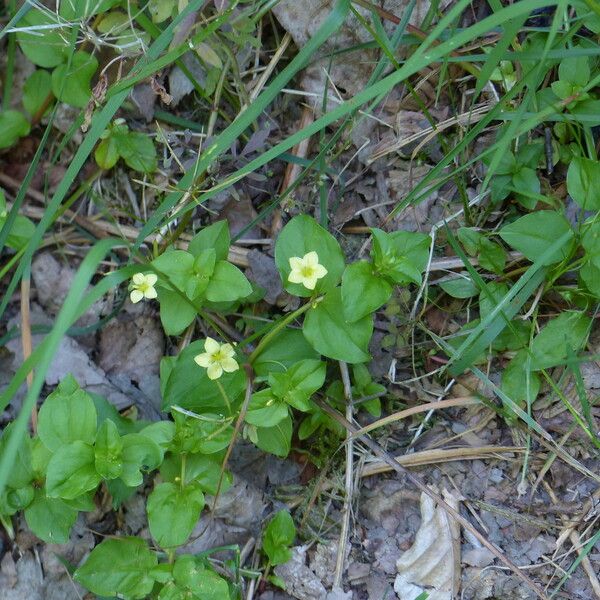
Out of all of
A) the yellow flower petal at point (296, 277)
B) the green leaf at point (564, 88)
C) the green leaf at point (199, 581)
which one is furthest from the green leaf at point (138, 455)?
the green leaf at point (564, 88)

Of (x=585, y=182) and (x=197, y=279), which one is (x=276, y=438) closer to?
(x=197, y=279)

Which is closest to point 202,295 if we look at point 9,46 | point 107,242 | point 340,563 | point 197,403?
point 197,403

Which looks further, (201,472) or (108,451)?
(201,472)

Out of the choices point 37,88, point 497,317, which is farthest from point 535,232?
point 37,88

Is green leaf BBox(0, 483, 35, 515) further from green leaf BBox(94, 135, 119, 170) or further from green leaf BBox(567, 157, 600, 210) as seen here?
green leaf BBox(567, 157, 600, 210)

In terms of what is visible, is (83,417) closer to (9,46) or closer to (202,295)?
(202,295)

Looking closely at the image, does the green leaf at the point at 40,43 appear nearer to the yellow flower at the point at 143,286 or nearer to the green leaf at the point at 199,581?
the yellow flower at the point at 143,286

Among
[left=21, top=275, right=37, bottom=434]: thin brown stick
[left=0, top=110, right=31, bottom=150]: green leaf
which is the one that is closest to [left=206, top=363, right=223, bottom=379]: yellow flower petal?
[left=21, top=275, right=37, bottom=434]: thin brown stick
